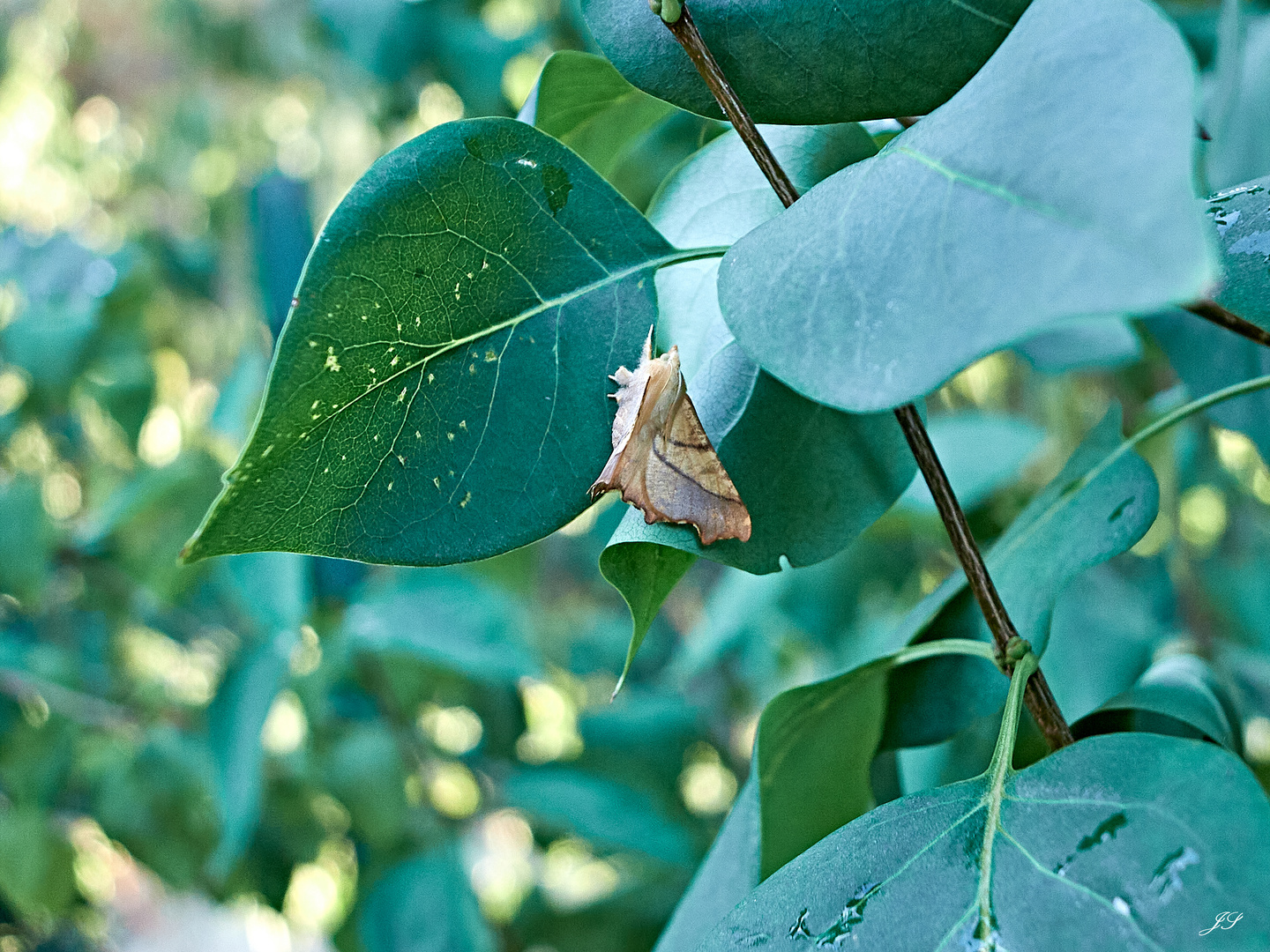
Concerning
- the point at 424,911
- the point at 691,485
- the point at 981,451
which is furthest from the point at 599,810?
the point at 691,485

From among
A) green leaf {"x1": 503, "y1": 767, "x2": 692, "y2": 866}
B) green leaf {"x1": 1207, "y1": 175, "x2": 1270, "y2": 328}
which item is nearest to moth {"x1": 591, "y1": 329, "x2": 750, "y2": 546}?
green leaf {"x1": 1207, "y1": 175, "x2": 1270, "y2": 328}

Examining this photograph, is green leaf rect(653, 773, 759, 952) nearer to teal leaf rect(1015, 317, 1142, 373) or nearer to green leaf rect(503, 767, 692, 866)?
teal leaf rect(1015, 317, 1142, 373)

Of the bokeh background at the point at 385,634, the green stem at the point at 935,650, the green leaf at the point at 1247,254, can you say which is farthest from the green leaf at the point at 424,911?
the green leaf at the point at 1247,254

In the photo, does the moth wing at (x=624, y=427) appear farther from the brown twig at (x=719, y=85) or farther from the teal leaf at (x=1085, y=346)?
the teal leaf at (x=1085, y=346)

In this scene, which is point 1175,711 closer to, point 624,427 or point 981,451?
point 624,427

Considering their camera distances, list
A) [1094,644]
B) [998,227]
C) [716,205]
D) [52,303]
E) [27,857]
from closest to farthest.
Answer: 1. [998,227]
2. [716,205]
3. [1094,644]
4. [27,857]
5. [52,303]
